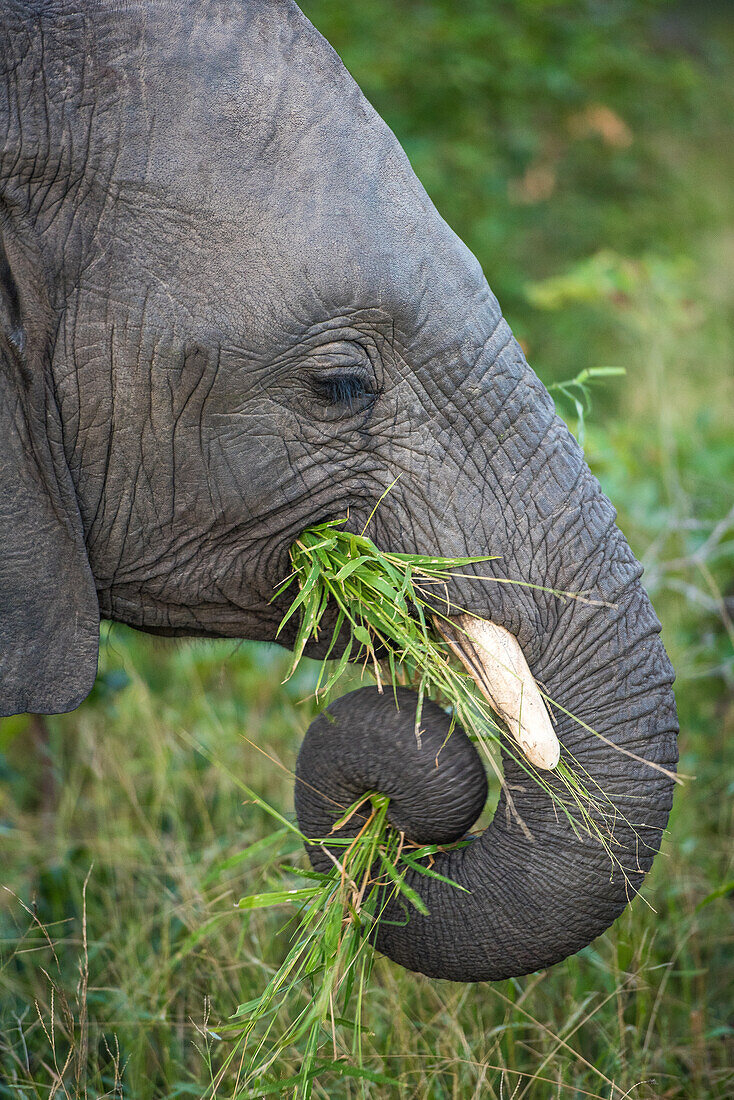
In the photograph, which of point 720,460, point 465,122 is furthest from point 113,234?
point 465,122

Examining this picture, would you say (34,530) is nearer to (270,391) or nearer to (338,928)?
(270,391)

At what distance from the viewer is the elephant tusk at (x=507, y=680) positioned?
2055mm

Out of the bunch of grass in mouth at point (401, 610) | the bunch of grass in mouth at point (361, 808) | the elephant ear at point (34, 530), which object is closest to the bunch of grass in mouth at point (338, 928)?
the bunch of grass in mouth at point (361, 808)

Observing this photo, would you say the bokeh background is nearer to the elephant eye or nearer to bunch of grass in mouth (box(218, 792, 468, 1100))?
bunch of grass in mouth (box(218, 792, 468, 1100))

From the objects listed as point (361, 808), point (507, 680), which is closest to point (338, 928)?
point (361, 808)

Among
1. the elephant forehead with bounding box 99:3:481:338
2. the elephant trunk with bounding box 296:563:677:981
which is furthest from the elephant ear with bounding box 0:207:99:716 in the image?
the elephant trunk with bounding box 296:563:677:981

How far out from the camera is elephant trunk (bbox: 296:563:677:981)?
6.86 feet

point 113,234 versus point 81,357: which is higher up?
point 113,234

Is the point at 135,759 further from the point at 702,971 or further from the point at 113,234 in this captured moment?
the point at 113,234

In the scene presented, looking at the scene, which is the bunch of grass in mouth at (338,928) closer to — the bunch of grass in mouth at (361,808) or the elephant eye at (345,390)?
the bunch of grass in mouth at (361,808)

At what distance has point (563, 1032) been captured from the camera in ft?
8.73

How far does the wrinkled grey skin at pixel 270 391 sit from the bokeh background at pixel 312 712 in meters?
0.40

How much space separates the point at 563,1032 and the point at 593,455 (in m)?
2.31

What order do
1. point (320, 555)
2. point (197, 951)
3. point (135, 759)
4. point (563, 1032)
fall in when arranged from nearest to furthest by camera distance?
point (320, 555) < point (563, 1032) < point (197, 951) < point (135, 759)
